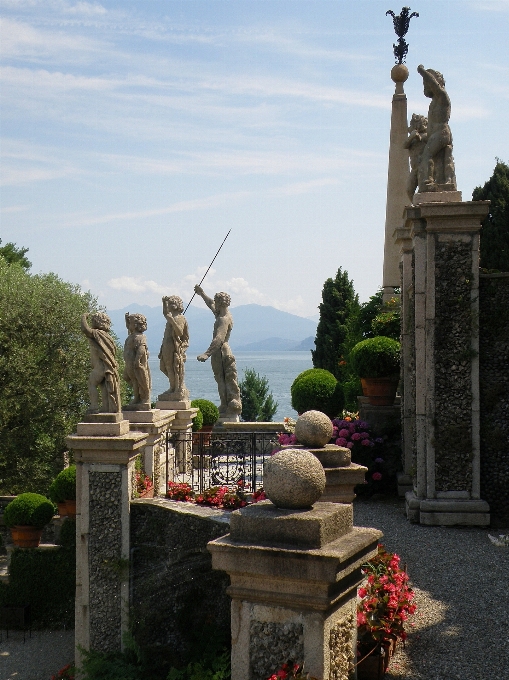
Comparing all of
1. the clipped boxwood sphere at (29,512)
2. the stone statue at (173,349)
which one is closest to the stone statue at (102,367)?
the clipped boxwood sphere at (29,512)

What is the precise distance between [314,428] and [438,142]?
5.99 metres

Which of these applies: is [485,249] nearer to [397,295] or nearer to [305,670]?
[397,295]

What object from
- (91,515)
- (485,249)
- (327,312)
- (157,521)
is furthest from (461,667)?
(327,312)

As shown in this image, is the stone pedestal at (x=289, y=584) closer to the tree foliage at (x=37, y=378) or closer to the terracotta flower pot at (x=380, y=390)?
the terracotta flower pot at (x=380, y=390)

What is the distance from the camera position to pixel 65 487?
11.5 meters

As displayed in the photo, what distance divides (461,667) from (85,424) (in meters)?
4.96

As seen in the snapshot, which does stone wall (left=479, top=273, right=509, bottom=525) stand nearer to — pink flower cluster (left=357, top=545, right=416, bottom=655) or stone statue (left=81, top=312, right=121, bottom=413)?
pink flower cluster (left=357, top=545, right=416, bottom=655)

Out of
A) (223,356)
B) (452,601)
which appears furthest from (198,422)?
(452,601)

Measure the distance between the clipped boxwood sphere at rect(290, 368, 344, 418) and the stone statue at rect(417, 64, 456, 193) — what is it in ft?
22.5

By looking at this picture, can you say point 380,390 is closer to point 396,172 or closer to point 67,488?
point 67,488

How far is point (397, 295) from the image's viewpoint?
16422mm

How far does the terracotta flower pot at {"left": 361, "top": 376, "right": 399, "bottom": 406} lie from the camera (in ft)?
42.8

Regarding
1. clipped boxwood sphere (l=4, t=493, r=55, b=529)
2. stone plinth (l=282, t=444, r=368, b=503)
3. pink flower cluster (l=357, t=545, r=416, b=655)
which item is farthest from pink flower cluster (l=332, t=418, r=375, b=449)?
pink flower cluster (l=357, t=545, r=416, b=655)

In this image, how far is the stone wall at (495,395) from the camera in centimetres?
1033
